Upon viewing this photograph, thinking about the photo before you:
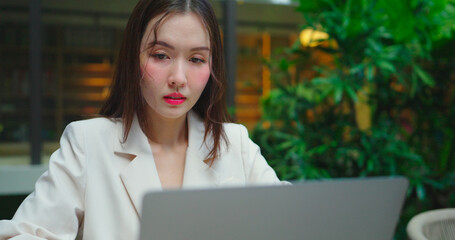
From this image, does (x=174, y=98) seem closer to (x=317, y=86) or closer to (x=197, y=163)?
(x=197, y=163)

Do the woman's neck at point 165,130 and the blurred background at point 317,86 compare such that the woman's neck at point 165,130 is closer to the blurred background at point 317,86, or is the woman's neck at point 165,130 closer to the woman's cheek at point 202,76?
the woman's cheek at point 202,76

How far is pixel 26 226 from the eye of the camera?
3.01ft

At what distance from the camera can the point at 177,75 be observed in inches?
40.1

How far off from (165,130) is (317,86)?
1.99 metres

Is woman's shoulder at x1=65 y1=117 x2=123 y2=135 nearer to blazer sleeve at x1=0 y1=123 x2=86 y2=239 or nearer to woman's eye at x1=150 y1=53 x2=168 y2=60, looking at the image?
blazer sleeve at x1=0 y1=123 x2=86 y2=239

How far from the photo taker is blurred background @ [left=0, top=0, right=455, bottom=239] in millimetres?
2693

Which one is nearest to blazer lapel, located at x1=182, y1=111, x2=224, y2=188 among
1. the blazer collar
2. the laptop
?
the blazer collar

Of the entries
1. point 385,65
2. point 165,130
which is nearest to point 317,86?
point 385,65

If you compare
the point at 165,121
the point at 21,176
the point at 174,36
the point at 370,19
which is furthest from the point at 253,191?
the point at 21,176

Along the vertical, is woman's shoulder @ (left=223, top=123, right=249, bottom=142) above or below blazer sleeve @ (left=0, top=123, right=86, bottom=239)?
above

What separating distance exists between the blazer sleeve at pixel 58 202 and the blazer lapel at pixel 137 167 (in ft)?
0.32

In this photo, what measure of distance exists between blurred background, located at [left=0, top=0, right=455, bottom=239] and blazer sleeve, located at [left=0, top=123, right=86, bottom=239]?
56 cm

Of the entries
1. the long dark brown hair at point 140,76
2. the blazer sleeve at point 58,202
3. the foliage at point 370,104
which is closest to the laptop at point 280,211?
the blazer sleeve at point 58,202

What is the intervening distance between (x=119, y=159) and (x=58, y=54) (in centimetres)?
340
